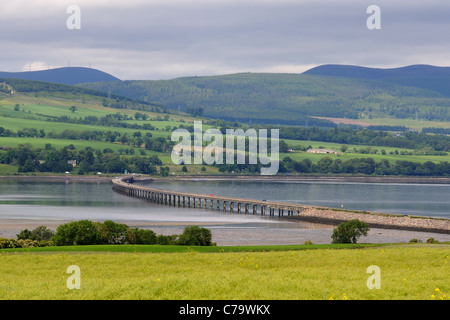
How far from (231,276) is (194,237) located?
3727cm

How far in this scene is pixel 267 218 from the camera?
127938 mm

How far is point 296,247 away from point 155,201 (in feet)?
373

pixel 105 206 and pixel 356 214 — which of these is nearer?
pixel 356 214

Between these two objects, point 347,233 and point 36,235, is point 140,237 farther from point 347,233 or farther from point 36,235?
point 347,233

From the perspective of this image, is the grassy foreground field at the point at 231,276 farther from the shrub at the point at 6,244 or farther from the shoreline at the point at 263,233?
the shoreline at the point at 263,233

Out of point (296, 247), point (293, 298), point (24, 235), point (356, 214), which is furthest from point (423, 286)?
point (356, 214)

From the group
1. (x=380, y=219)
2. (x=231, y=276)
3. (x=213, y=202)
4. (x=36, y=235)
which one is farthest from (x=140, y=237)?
(x=213, y=202)

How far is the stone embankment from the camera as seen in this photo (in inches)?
4149

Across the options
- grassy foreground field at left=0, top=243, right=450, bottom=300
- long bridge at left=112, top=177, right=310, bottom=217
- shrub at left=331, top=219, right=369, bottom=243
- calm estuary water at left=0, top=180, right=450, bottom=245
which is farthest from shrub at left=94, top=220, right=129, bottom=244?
long bridge at left=112, top=177, right=310, bottom=217

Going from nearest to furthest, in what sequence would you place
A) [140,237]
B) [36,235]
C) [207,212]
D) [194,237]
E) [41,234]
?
[194,237], [140,237], [36,235], [41,234], [207,212]

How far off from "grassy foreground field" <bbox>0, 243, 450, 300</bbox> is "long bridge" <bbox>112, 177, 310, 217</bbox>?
88.2 m

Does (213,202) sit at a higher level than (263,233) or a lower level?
lower

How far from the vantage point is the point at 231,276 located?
30.6 meters
